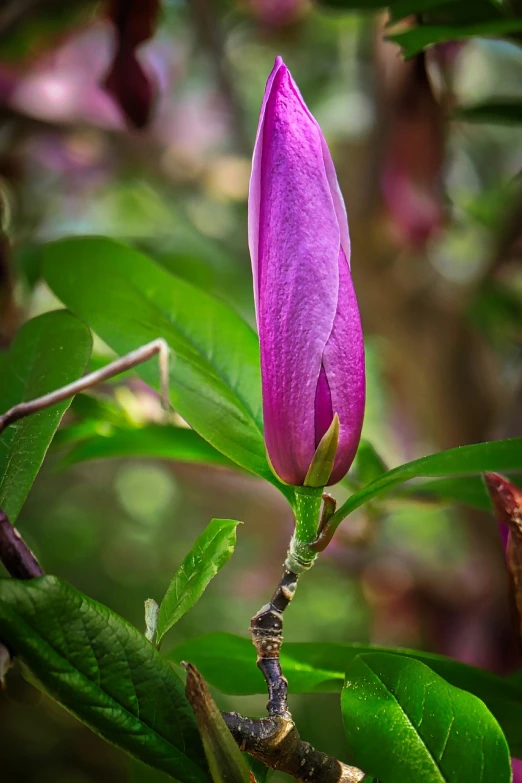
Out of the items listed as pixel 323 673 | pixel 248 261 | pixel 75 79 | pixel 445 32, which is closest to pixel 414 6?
pixel 445 32

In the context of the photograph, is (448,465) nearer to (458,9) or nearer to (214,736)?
(214,736)

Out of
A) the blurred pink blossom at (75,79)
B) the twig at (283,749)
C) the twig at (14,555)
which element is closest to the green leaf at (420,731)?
the twig at (283,749)

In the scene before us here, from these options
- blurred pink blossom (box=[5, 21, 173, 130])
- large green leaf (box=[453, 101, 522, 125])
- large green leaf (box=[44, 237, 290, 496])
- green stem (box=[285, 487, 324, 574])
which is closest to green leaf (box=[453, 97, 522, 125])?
large green leaf (box=[453, 101, 522, 125])

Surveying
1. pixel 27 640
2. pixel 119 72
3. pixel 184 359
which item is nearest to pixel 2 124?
pixel 119 72

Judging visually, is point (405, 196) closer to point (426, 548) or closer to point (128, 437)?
point (128, 437)

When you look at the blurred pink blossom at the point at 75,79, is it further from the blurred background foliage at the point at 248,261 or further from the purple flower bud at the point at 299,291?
the purple flower bud at the point at 299,291

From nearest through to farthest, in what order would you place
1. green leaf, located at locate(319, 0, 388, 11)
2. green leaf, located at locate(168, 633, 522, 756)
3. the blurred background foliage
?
green leaf, located at locate(168, 633, 522, 756), green leaf, located at locate(319, 0, 388, 11), the blurred background foliage

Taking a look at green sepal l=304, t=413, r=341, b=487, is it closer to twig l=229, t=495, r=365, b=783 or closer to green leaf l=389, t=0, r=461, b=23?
twig l=229, t=495, r=365, b=783
